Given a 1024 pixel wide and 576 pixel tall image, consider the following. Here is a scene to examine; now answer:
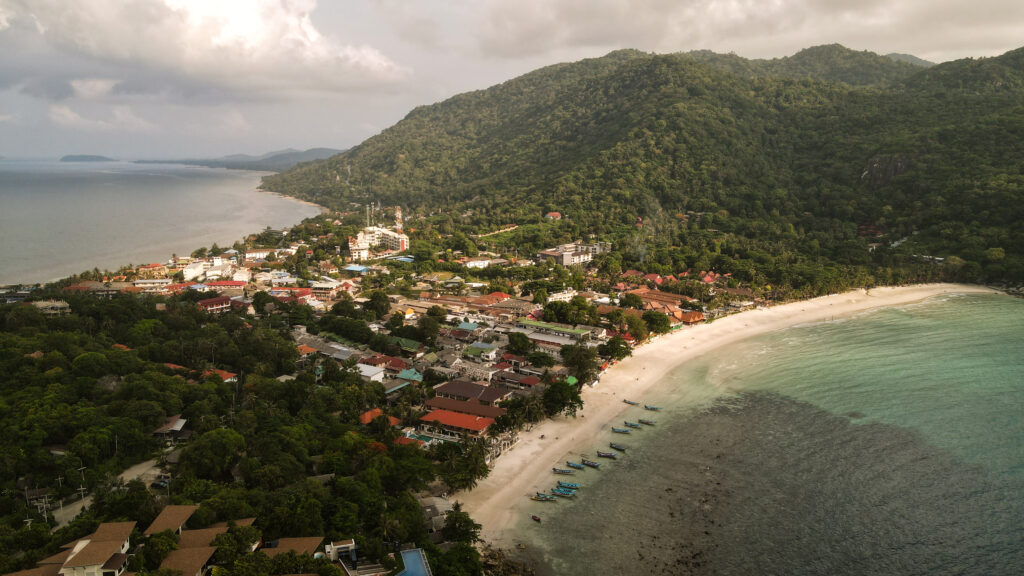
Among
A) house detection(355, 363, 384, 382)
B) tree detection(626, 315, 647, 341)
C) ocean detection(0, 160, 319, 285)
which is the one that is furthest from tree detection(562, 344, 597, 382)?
ocean detection(0, 160, 319, 285)

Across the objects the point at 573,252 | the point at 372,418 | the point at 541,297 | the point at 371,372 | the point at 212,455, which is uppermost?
the point at 573,252

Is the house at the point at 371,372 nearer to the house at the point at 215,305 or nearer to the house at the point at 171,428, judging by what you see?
the house at the point at 171,428

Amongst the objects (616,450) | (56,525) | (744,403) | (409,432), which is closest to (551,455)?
(616,450)

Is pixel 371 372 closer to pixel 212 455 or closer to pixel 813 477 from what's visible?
pixel 212 455

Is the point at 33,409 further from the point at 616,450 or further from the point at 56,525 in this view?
the point at 616,450

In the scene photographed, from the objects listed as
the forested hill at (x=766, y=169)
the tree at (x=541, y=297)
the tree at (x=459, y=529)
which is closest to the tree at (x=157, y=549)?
the tree at (x=459, y=529)

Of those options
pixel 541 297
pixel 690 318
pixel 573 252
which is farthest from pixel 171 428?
pixel 573 252
